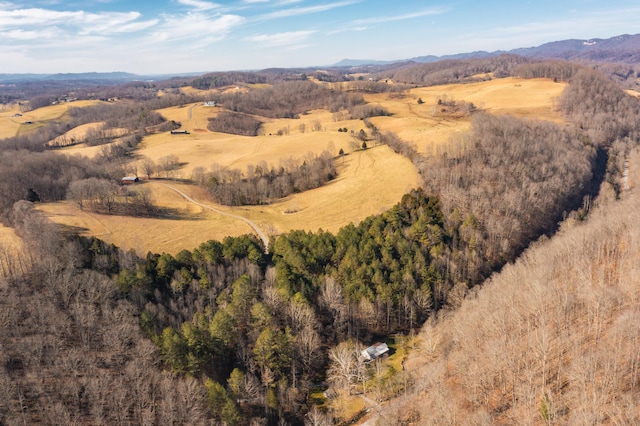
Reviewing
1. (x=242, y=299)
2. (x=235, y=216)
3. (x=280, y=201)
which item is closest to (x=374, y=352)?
(x=242, y=299)

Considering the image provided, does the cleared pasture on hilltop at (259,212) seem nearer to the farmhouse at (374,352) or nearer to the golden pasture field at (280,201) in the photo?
the golden pasture field at (280,201)

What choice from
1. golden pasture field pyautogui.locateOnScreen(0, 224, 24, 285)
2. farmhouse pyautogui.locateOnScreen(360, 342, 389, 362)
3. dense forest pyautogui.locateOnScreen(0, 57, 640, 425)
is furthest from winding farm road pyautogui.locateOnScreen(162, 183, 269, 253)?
golden pasture field pyautogui.locateOnScreen(0, 224, 24, 285)

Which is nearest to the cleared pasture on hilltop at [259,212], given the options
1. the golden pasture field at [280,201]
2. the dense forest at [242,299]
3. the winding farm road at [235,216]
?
the golden pasture field at [280,201]

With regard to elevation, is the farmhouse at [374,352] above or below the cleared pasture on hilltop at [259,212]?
below

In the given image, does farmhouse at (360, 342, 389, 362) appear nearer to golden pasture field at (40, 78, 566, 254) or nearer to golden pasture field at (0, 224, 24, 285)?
golden pasture field at (40, 78, 566, 254)

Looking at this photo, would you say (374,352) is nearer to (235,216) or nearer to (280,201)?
(235,216)

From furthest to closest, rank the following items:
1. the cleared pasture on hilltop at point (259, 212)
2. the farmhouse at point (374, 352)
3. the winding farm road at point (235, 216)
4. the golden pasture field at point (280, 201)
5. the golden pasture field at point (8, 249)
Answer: the winding farm road at point (235, 216) < the golden pasture field at point (280, 201) < the cleared pasture on hilltop at point (259, 212) < the golden pasture field at point (8, 249) < the farmhouse at point (374, 352)

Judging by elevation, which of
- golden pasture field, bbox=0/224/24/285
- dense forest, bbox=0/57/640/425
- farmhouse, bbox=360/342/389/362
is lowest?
farmhouse, bbox=360/342/389/362
